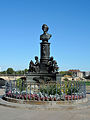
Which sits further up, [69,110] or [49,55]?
[49,55]

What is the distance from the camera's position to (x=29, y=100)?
990 centimetres

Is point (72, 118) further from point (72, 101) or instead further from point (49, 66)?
point (49, 66)

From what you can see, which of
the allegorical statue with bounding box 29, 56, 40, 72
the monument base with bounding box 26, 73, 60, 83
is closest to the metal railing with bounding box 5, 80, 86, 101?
the monument base with bounding box 26, 73, 60, 83

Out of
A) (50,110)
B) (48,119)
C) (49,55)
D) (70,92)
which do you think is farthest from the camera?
(49,55)

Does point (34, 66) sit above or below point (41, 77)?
above

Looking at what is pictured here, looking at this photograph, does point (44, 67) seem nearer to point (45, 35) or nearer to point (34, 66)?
point (34, 66)

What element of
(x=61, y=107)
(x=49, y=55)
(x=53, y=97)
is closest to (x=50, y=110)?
(x=61, y=107)

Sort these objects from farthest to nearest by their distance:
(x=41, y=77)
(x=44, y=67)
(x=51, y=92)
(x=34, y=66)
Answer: (x=34, y=66) < (x=44, y=67) < (x=41, y=77) < (x=51, y=92)

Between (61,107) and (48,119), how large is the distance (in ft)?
6.89

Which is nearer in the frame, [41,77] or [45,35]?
[41,77]

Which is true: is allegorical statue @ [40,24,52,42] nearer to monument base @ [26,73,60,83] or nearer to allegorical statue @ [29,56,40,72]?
allegorical statue @ [29,56,40,72]

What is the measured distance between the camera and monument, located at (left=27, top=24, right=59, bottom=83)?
18.2 meters

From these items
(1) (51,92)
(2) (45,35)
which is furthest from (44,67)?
(1) (51,92)

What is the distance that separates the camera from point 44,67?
1884 cm
